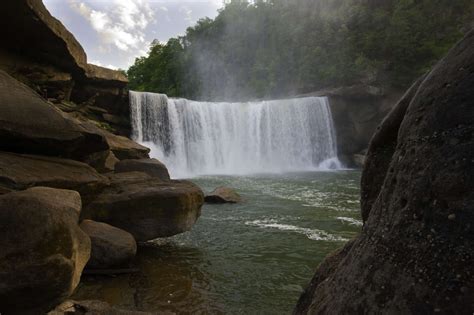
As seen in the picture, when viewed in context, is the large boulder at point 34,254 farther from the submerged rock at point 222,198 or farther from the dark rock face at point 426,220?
the submerged rock at point 222,198

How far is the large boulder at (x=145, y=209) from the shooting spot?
5.97 m

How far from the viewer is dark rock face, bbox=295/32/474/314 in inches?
62.0

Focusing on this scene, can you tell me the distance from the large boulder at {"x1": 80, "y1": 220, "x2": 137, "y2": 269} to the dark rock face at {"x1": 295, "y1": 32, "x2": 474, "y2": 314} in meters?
3.80

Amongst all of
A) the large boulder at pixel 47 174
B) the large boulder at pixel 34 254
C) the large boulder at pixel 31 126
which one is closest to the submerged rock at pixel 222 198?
the large boulder at pixel 47 174

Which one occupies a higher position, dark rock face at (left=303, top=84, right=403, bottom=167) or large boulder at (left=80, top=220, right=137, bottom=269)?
dark rock face at (left=303, top=84, right=403, bottom=167)

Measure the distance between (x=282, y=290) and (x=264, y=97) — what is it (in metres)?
35.7

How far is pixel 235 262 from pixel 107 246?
215cm

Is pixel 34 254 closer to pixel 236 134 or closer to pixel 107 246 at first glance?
pixel 107 246

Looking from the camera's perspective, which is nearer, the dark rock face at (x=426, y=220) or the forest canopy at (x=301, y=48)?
the dark rock face at (x=426, y=220)

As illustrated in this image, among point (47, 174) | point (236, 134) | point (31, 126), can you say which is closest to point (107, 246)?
point (47, 174)

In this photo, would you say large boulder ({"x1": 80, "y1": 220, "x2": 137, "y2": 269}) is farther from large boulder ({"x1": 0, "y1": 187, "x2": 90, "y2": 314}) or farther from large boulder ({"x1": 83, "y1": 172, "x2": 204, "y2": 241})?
large boulder ({"x1": 0, "y1": 187, "x2": 90, "y2": 314})

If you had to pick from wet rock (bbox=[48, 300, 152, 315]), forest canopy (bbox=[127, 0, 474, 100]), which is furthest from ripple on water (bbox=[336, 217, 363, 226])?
forest canopy (bbox=[127, 0, 474, 100])

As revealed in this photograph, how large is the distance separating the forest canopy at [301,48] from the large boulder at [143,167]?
23.6 metres

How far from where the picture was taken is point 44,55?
38.2 feet
